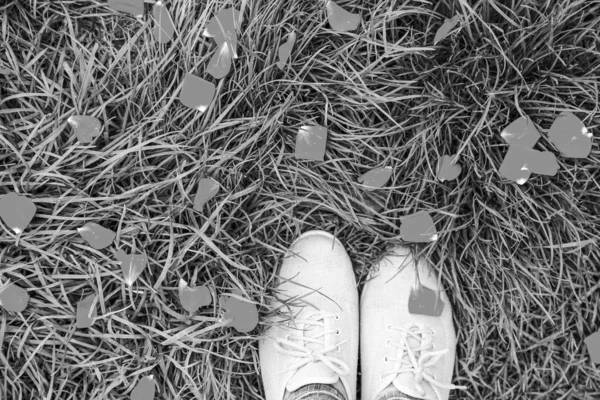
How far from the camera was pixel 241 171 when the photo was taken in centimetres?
115

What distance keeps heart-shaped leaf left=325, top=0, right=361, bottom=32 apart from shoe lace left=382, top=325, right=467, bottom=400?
2.22 feet

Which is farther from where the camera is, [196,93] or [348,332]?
[348,332]

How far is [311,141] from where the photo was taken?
3.76 ft

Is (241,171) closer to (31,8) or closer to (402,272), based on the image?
(402,272)

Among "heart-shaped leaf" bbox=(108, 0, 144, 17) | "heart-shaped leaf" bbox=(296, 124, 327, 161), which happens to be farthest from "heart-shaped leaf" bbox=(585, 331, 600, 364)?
"heart-shaped leaf" bbox=(108, 0, 144, 17)

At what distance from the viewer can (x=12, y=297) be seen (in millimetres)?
1097

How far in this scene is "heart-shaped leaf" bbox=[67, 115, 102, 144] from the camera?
43.3 inches

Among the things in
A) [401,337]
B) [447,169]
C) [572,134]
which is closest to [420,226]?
[447,169]

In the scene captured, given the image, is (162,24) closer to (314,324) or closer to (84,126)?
(84,126)

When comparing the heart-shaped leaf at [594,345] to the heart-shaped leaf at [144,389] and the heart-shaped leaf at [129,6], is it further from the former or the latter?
the heart-shaped leaf at [129,6]

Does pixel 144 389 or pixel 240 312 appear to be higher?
pixel 240 312

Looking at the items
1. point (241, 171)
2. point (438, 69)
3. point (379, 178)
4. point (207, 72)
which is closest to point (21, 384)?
point (241, 171)

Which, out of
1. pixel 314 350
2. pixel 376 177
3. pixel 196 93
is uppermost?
pixel 196 93

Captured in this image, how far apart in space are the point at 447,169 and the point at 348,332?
0.43 metres
